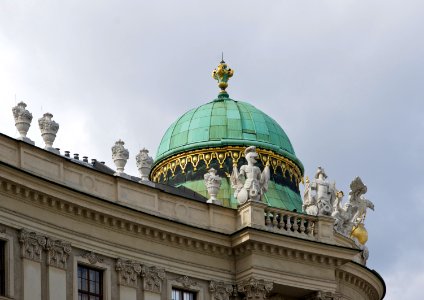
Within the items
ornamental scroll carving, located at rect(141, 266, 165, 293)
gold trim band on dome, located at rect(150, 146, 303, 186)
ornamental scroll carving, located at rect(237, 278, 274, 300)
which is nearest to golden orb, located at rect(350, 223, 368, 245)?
gold trim band on dome, located at rect(150, 146, 303, 186)

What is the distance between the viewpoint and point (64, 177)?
4619 centimetres

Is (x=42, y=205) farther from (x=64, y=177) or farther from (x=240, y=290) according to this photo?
(x=240, y=290)

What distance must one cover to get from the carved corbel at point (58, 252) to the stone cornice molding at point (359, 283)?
12.1 metres

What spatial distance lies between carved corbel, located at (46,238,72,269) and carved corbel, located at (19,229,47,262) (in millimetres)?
228

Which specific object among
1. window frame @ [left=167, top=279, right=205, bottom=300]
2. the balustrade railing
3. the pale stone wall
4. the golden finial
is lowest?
window frame @ [left=167, top=279, right=205, bottom=300]

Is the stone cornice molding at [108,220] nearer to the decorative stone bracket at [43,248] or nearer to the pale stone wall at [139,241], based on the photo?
the pale stone wall at [139,241]

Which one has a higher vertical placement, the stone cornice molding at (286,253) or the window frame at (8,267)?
the stone cornice molding at (286,253)

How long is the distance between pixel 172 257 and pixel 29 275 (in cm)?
605

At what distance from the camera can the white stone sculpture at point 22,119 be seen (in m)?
45.6

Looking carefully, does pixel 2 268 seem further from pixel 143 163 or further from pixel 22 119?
pixel 143 163

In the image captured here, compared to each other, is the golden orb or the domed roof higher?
the domed roof

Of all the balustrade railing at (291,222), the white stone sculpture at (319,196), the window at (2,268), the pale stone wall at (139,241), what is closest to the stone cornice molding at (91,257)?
the pale stone wall at (139,241)

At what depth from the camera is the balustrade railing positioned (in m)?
51.1

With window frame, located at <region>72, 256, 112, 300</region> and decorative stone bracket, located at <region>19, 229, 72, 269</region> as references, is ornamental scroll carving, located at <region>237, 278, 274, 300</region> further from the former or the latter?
decorative stone bracket, located at <region>19, 229, 72, 269</region>
